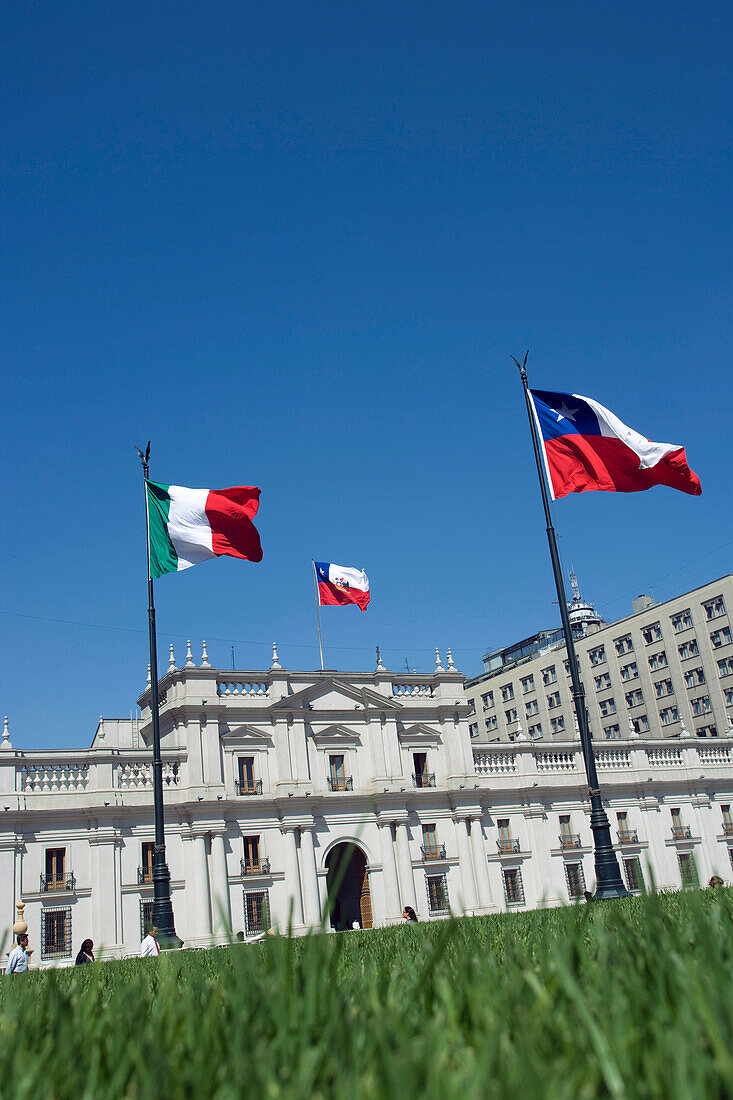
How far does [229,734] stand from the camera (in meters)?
39.6

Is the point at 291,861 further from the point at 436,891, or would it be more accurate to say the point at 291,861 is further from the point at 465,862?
the point at 465,862

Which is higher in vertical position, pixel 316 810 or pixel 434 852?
pixel 316 810

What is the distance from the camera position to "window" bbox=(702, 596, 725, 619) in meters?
66.0

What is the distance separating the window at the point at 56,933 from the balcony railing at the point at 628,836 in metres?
27.5

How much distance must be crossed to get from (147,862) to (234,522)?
58.2 ft

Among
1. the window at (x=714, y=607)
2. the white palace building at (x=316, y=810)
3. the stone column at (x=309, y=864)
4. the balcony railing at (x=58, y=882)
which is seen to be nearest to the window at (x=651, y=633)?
the window at (x=714, y=607)

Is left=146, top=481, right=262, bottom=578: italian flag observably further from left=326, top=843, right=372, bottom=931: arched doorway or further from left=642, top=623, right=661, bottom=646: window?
left=642, top=623, right=661, bottom=646: window

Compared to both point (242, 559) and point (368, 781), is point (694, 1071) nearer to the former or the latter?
point (242, 559)

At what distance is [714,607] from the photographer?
66.7m

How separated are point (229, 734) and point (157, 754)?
15820mm

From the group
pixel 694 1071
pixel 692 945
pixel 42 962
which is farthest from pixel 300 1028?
pixel 42 962

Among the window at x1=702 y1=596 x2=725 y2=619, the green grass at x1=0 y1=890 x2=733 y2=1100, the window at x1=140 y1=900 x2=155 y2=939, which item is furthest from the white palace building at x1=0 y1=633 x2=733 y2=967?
the green grass at x1=0 y1=890 x2=733 y2=1100

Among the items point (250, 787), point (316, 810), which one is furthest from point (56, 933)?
point (316, 810)

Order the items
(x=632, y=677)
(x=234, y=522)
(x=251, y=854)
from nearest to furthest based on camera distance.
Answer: (x=234, y=522)
(x=251, y=854)
(x=632, y=677)
